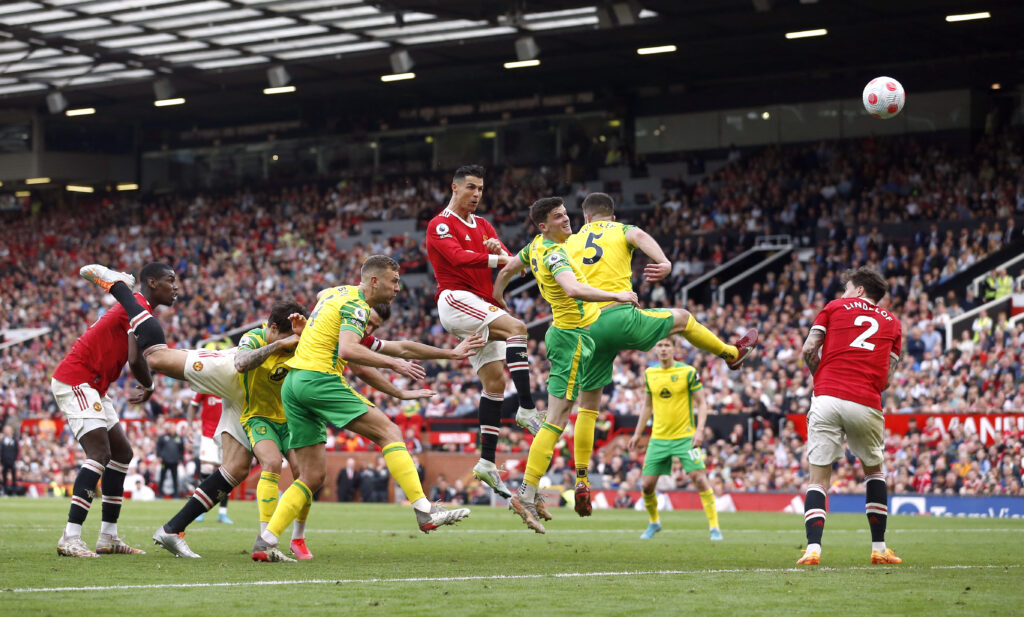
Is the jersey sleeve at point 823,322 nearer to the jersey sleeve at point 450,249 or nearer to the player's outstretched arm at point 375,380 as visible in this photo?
the jersey sleeve at point 450,249

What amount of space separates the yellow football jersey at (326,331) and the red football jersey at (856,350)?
401 centimetres

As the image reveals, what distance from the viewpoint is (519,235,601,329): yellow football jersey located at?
39.4 ft

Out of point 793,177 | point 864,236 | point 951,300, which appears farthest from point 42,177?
point 951,300

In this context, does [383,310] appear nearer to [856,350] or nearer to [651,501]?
[856,350]

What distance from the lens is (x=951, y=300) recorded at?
2828 centimetres

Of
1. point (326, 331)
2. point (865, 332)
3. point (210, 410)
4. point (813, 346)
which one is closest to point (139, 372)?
point (326, 331)

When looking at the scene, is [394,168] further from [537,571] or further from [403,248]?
[537,571]

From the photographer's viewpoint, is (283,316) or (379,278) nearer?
(379,278)

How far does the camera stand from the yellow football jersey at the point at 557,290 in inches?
473

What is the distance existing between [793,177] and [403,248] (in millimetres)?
13118

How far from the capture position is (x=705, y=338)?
1177cm

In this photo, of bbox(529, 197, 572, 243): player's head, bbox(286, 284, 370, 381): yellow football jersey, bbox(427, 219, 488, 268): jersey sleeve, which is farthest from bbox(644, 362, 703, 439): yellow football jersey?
bbox(286, 284, 370, 381): yellow football jersey

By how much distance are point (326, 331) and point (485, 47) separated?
27.4 meters

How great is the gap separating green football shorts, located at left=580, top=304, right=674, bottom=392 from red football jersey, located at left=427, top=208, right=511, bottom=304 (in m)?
1.22
